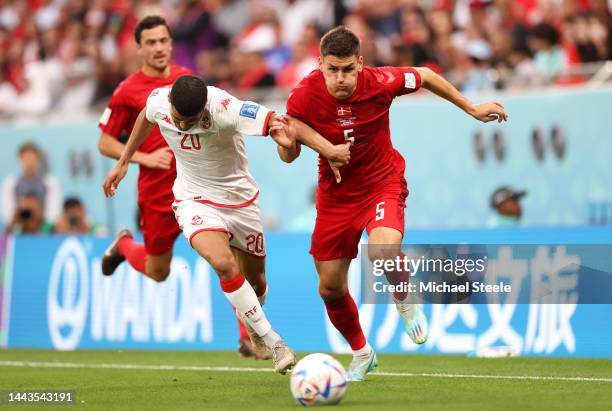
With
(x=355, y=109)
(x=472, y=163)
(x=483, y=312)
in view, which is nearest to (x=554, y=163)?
(x=472, y=163)

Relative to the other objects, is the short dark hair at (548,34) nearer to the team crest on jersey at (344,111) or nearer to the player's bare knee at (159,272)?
the player's bare knee at (159,272)

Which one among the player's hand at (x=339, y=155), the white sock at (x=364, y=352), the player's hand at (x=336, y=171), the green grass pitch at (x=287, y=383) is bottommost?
the green grass pitch at (x=287, y=383)

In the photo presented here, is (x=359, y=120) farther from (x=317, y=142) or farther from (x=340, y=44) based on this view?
(x=340, y=44)

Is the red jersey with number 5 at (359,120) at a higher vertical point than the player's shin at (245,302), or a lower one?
higher

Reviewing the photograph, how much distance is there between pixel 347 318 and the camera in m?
10.1

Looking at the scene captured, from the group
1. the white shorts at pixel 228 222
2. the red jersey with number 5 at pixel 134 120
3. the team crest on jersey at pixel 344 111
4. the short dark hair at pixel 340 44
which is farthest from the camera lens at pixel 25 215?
the short dark hair at pixel 340 44

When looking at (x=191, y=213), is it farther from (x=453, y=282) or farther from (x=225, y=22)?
(x=225, y=22)

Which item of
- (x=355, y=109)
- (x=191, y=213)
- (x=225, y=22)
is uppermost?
(x=225, y=22)

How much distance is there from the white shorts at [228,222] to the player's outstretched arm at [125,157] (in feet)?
1.84

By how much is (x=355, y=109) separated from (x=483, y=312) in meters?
4.08

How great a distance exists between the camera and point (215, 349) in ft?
48.7

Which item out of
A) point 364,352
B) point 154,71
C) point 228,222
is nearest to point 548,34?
point 154,71

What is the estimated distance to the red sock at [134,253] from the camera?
12719mm

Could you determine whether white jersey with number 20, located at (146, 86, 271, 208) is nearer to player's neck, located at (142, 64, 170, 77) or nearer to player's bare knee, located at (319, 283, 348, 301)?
player's bare knee, located at (319, 283, 348, 301)
